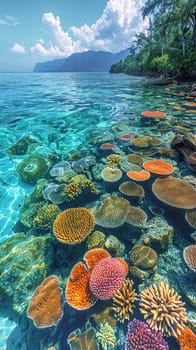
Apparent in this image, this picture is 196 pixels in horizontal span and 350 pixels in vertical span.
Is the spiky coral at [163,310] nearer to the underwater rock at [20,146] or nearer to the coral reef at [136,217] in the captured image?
the coral reef at [136,217]

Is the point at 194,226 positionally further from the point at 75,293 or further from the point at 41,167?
the point at 41,167

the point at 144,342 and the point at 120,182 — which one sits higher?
the point at 120,182

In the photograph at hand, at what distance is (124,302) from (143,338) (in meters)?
0.40

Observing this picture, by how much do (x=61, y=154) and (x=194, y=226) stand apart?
4.90 meters

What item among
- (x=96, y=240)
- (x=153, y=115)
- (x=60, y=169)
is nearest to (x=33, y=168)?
(x=60, y=169)

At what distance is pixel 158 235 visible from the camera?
289 centimetres

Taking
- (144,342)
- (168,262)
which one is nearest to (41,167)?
(168,262)

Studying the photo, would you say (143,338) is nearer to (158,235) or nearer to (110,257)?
(110,257)

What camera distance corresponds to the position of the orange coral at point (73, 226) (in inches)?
117

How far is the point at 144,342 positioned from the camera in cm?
192

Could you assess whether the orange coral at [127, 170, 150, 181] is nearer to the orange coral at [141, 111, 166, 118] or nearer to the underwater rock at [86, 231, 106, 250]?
the underwater rock at [86, 231, 106, 250]

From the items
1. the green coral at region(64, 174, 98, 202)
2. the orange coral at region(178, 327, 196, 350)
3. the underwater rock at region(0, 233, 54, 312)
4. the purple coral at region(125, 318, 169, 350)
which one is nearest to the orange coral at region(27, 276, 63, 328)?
the underwater rock at region(0, 233, 54, 312)

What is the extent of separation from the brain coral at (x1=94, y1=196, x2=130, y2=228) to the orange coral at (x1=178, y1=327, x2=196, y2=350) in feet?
5.30

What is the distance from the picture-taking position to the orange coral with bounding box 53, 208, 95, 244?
2.98 metres
